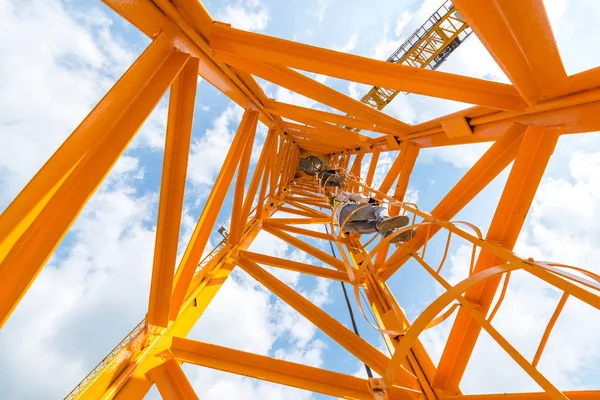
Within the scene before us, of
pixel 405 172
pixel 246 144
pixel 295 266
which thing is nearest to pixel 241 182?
pixel 246 144

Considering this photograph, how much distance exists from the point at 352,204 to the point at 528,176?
7.78 ft

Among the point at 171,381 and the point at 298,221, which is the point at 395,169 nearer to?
the point at 298,221

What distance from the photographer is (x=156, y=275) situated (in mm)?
3078

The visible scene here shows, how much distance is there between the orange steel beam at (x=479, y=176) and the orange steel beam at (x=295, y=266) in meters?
1.14

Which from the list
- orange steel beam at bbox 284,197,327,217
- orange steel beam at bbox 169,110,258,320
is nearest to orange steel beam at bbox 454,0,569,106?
orange steel beam at bbox 169,110,258,320

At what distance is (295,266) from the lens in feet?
16.7

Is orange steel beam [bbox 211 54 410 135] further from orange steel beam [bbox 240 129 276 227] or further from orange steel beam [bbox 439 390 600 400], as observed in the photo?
orange steel beam [bbox 439 390 600 400]

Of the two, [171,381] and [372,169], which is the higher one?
[372,169]

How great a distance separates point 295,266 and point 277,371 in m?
2.22

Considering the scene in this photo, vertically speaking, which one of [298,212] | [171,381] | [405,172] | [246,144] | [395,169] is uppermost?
[298,212]

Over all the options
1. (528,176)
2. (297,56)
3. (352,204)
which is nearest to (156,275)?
(297,56)

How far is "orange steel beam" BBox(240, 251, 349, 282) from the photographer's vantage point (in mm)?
4910

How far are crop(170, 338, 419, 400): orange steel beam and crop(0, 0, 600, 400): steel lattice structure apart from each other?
0.04 ft

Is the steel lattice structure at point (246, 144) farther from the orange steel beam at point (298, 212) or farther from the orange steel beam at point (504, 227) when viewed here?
the orange steel beam at point (298, 212)
